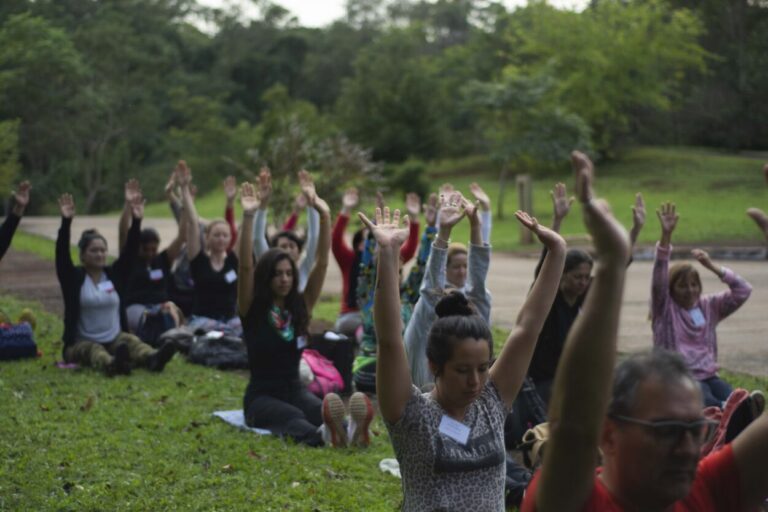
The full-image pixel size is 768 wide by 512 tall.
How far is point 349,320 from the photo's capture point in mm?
9891

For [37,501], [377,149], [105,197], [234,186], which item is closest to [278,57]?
[105,197]

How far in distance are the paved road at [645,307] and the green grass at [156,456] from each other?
1.58 metres

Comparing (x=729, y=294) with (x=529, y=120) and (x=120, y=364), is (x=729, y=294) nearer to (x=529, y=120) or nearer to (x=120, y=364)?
(x=120, y=364)

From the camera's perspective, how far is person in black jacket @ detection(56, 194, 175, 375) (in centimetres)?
916

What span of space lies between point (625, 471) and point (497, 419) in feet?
5.07

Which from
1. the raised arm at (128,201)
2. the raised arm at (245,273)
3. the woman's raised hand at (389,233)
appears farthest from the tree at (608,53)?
the woman's raised hand at (389,233)

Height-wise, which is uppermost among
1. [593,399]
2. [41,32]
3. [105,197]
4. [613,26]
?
[613,26]

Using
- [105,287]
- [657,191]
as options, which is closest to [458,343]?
[105,287]

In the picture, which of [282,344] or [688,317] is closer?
[282,344]

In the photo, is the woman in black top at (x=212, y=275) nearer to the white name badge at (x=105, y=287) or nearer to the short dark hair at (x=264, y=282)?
the white name badge at (x=105, y=287)

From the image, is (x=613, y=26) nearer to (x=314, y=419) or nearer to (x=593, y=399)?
(x=314, y=419)

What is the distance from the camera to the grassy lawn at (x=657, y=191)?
2673 centimetres

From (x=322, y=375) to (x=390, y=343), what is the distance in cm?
518

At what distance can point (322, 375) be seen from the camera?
8.56 metres
